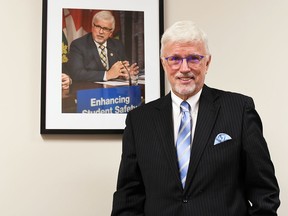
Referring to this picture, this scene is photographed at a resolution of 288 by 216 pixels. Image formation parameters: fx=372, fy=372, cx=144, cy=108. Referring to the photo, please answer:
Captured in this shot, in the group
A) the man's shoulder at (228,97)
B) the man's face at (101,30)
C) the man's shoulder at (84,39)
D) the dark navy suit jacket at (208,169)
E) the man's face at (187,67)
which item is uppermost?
the man's face at (101,30)

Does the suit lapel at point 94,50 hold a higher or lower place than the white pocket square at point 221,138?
higher

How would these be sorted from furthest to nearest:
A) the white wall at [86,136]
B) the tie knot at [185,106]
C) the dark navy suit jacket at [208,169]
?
1. the white wall at [86,136]
2. the tie knot at [185,106]
3. the dark navy suit jacket at [208,169]

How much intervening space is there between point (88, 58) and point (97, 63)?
1.9 inches

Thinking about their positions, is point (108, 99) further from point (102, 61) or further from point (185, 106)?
point (185, 106)

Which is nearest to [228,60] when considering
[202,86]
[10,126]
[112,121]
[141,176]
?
[202,86]

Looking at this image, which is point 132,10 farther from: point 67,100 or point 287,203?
point 287,203

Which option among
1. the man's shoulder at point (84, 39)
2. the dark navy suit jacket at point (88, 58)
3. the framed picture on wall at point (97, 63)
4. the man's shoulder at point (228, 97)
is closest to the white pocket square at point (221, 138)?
the man's shoulder at point (228, 97)

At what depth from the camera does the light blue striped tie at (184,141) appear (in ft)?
4.25

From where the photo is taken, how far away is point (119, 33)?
1.80m

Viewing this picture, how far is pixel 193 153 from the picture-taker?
1273 mm

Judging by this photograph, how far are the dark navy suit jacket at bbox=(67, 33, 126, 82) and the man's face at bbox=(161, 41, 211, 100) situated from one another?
0.47m

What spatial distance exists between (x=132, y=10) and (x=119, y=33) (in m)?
0.13

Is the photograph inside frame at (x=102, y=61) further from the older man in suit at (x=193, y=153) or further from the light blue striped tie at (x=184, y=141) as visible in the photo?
the light blue striped tie at (x=184, y=141)

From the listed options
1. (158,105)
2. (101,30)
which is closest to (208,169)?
(158,105)
